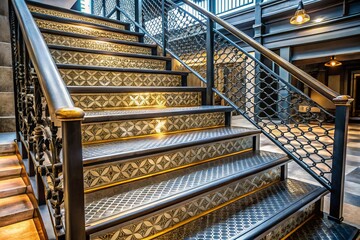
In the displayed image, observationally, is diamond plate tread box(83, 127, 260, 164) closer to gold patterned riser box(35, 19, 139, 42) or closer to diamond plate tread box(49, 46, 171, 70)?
diamond plate tread box(49, 46, 171, 70)

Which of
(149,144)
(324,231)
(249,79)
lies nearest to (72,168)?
(149,144)

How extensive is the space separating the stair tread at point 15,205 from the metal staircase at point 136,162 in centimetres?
15

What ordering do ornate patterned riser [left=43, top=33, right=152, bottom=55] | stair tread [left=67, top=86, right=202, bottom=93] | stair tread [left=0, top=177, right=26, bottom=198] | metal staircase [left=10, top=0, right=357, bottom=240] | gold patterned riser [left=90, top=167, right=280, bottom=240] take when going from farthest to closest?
ornate patterned riser [left=43, top=33, right=152, bottom=55], stair tread [left=67, top=86, right=202, bottom=93], stair tread [left=0, top=177, right=26, bottom=198], gold patterned riser [left=90, top=167, right=280, bottom=240], metal staircase [left=10, top=0, right=357, bottom=240]

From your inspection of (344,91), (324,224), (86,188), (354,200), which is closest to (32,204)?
(86,188)

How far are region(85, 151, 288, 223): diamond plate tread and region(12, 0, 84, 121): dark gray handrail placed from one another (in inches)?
18.6

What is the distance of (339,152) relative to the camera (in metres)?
1.51

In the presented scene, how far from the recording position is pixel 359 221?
1501mm

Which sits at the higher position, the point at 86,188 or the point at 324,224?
the point at 86,188

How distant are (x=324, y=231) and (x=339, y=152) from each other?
499 mm

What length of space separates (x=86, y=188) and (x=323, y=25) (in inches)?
226

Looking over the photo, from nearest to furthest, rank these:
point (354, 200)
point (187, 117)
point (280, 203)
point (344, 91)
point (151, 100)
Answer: point (280, 203) < point (354, 200) < point (187, 117) < point (151, 100) < point (344, 91)

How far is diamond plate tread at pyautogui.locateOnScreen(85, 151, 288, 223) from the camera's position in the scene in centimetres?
105

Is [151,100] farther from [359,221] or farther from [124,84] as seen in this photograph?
[359,221]

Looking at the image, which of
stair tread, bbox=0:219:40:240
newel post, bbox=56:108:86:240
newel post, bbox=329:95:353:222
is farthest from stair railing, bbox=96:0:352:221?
stair tread, bbox=0:219:40:240
